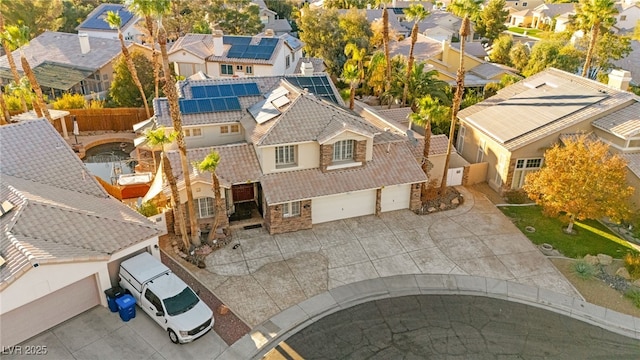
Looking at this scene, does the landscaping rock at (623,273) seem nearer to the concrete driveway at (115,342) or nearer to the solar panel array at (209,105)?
the concrete driveway at (115,342)

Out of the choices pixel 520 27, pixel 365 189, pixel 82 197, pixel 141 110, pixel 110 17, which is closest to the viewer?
pixel 82 197

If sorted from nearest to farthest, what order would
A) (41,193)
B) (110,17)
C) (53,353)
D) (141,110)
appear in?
(53,353) → (41,193) → (110,17) → (141,110)

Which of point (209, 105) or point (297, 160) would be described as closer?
point (297, 160)

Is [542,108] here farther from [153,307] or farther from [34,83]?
[34,83]

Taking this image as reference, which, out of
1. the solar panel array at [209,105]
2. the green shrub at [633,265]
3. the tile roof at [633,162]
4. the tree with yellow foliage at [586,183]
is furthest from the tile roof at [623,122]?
the solar panel array at [209,105]

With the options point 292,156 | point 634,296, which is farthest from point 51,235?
point 634,296

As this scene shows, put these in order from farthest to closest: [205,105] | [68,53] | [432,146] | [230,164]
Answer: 1. [68,53]
2. [432,146]
3. [205,105]
4. [230,164]

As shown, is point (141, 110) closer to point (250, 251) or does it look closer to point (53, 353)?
point (250, 251)

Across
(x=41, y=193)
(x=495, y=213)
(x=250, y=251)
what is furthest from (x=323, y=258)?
(x=41, y=193)
